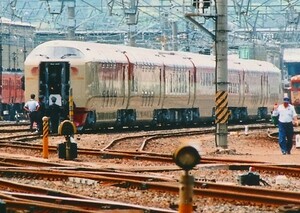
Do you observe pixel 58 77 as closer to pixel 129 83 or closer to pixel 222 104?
pixel 129 83

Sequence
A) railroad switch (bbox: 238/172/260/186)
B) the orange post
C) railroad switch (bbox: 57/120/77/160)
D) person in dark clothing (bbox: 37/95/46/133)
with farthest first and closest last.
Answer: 1. person in dark clothing (bbox: 37/95/46/133)
2. railroad switch (bbox: 57/120/77/160)
3. railroad switch (bbox: 238/172/260/186)
4. the orange post

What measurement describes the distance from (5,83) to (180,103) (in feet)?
88.0

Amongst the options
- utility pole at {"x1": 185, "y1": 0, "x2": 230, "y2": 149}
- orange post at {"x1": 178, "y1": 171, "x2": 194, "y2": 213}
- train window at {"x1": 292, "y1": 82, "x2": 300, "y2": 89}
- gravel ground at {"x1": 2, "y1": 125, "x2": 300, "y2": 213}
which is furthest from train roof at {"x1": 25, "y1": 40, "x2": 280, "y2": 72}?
orange post at {"x1": 178, "y1": 171, "x2": 194, "y2": 213}

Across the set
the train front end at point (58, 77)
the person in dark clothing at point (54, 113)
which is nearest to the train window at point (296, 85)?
the train front end at point (58, 77)

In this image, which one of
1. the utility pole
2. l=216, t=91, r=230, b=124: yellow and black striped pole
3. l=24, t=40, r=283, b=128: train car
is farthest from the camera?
l=24, t=40, r=283, b=128: train car

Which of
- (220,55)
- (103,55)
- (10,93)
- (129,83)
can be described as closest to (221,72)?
(220,55)

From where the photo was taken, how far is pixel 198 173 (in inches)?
731

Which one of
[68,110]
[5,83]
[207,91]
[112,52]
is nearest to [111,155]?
[68,110]

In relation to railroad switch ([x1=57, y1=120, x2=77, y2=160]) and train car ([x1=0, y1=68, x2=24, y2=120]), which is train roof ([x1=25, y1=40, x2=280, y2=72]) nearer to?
railroad switch ([x1=57, y1=120, x2=77, y2=160])

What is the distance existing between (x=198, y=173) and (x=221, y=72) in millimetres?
8046

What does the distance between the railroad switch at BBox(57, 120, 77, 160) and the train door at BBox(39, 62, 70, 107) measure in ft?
42.8

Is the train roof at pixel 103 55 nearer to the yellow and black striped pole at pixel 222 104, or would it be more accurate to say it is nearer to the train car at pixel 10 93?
the yellow and black striped pole at pixel 222 104

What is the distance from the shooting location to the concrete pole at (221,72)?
85.2ft

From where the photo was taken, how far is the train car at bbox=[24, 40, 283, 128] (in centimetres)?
3534
